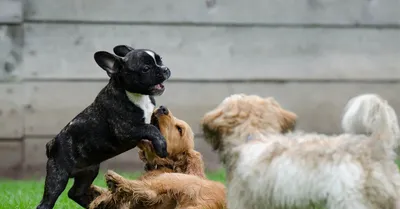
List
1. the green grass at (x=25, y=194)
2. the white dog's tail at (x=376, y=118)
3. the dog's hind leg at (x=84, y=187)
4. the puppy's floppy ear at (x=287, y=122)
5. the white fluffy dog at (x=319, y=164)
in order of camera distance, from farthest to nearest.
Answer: the green grass at (x=25, y=194), the dog's hind leg at (x=84, y=187), the puppy's floppy ear at (x=287, y=122), the white dog's tail at (x=376, y=118), the white fluffy dog at (x=319, y=164)

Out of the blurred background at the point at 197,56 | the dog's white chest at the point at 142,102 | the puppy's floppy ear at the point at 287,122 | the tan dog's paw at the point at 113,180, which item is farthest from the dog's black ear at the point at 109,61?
the blurred background at the point at 197,56

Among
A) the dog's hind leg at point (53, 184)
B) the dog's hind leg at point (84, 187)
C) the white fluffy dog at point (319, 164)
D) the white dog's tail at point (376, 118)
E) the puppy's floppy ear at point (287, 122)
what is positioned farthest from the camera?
the dog's hind leg at point (84, 187)

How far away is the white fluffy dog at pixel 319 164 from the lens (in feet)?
14.0

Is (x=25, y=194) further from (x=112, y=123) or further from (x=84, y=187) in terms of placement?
(x=112, y=123)

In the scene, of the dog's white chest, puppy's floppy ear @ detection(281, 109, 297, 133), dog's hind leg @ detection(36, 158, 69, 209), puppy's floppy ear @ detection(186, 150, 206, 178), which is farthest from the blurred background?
puppy's floppy ear @ detection(281, 109, 297, 133)

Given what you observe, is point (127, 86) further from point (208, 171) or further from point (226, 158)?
point (208, 171)

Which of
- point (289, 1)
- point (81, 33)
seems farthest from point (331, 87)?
point (81, 33)

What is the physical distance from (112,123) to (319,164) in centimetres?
178

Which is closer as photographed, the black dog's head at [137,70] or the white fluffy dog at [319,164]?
the white fluffy dog at [319,164]

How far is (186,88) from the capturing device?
966 cm

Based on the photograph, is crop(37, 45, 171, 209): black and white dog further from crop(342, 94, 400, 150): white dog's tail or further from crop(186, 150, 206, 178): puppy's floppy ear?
crop(342, 94, 400, 150): white dog's tail

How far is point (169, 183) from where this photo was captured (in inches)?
221

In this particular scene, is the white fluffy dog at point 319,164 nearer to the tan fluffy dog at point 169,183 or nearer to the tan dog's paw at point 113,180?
the tan fluffy dog at point 169,183

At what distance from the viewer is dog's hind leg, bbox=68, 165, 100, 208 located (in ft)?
19.6
